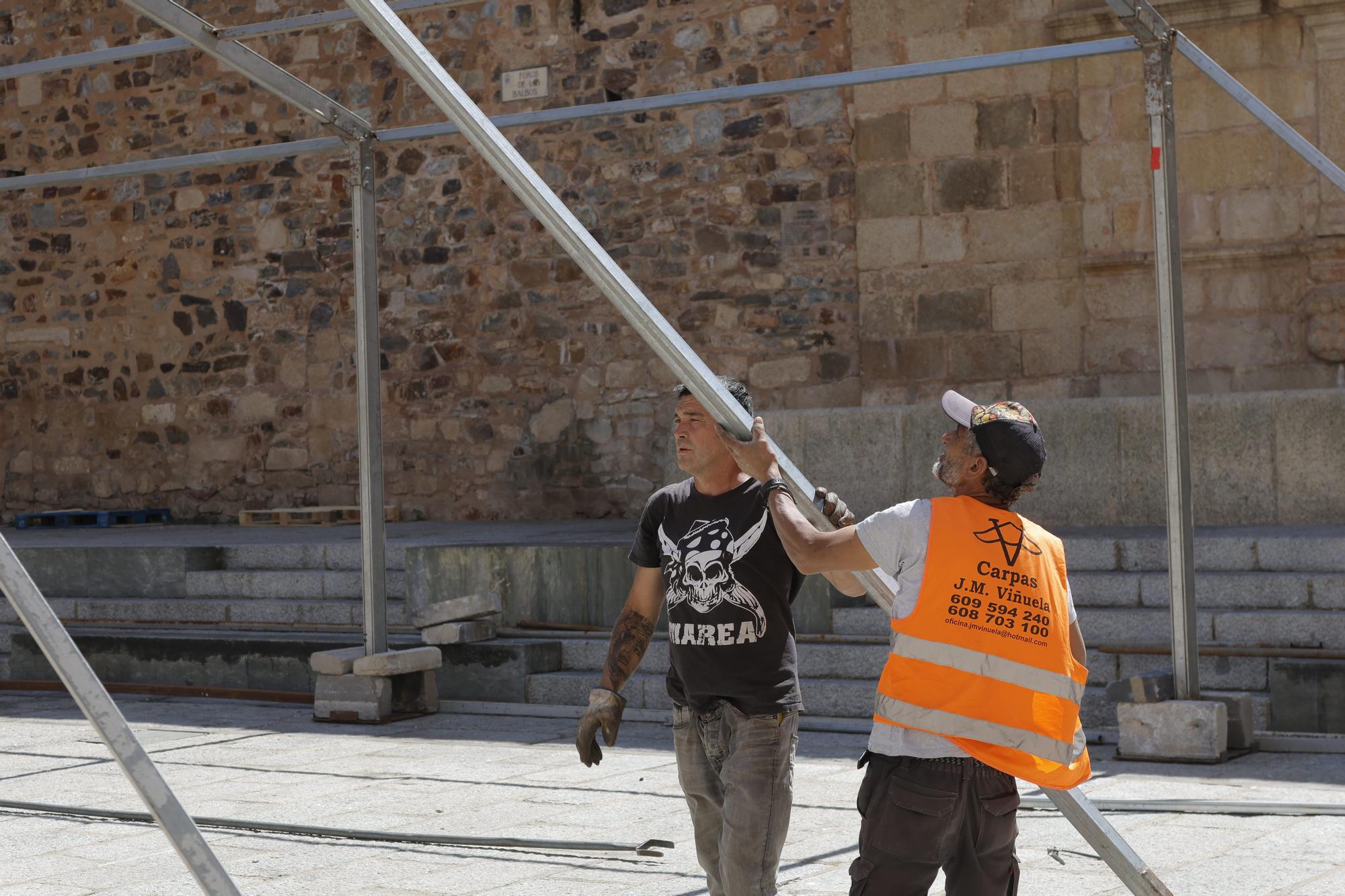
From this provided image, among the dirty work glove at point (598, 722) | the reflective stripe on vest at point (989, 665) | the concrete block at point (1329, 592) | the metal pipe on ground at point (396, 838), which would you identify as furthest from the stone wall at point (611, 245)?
the reflective stripe on vest at point (989, 665)

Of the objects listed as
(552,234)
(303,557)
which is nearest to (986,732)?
(552,234)

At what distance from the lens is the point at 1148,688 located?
6.20m

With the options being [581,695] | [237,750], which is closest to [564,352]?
[581,695]

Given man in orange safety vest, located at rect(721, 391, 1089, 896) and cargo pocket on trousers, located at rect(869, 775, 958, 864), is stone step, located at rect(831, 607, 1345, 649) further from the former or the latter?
cargo pocket on trousers, located at rect(869, 775, 958, 864)

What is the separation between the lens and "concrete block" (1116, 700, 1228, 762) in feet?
19.9

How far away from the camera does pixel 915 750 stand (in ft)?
9.36

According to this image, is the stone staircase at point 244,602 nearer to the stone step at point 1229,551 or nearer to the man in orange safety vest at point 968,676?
the stone step at point 1229,551

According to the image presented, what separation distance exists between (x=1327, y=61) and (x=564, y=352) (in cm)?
581

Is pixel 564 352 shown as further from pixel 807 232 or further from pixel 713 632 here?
pixel 713 632

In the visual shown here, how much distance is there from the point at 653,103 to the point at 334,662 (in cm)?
308

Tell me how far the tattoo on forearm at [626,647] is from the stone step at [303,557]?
19.8ft

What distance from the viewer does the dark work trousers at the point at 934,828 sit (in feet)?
9.21

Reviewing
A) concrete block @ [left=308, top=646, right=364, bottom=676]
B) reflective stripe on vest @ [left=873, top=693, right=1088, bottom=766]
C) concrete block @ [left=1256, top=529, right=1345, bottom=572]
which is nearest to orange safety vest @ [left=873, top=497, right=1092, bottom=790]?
reflective stripe on vest @ [left=873, top=693, right=1088, bottom=766]

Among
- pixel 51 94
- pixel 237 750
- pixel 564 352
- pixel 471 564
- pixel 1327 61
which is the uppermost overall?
pixel 51 94
